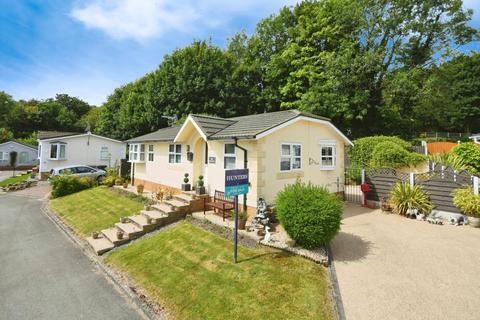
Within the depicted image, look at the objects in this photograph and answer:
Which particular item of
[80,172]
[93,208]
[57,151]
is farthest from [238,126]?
[57,151]

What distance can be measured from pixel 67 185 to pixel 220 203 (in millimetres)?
15688

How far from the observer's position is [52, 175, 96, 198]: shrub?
63.9 ft

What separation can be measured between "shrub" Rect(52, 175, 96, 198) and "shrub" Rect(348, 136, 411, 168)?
903 inches

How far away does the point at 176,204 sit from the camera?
12.0 meters

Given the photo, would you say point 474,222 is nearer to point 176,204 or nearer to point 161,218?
point 176,204

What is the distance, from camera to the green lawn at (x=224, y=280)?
216 inches

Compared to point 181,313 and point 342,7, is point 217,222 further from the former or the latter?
point 342,7

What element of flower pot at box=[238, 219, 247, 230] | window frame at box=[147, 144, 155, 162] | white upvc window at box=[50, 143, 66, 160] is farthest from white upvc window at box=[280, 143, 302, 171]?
white upvc window at box=[50, 143, 66, 160]

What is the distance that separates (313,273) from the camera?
6625 millimetres

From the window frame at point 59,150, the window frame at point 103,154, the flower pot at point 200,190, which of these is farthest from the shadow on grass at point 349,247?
the window frame at point 59,150

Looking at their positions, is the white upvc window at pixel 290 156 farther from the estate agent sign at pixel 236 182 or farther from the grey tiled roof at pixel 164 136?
the grey tiled roof at pixel 164 136

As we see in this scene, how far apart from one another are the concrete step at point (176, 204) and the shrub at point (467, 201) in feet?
39.9

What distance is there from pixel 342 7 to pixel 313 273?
27.5 metres

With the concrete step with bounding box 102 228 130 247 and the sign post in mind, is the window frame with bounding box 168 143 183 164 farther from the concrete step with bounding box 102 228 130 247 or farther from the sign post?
the sign post
